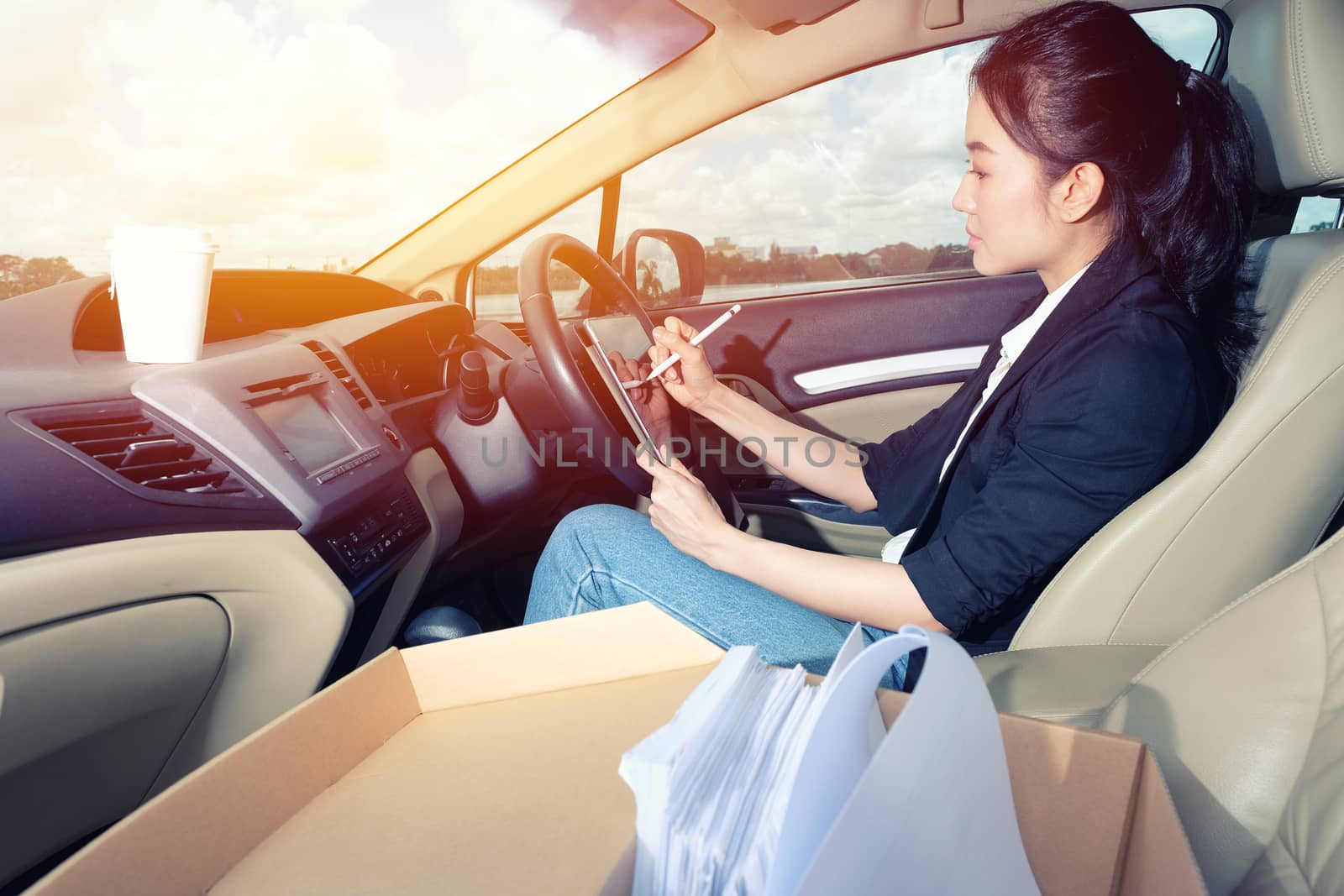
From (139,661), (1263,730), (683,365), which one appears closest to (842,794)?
(1263,730)

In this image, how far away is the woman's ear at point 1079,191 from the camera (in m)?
1.02

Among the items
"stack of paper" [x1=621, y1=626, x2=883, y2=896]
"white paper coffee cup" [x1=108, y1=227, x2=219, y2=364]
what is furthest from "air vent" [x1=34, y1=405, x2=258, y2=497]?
"stack of paper" [x1=621, y1=626, x2=883, y2=896]

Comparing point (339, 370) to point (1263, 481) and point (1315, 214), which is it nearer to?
point (1263, 481)

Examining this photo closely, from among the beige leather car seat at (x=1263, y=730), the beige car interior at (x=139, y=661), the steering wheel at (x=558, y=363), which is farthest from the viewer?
the steering wheel at (x=558, y=363)

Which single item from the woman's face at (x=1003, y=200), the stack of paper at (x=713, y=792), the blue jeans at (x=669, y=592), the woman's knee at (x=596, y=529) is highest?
the woman's face at (x=1003, y=200)

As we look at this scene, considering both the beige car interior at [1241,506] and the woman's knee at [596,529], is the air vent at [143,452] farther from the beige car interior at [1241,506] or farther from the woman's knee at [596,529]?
the beige car interior at [1241,506]

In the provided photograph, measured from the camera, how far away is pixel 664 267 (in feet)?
7.17

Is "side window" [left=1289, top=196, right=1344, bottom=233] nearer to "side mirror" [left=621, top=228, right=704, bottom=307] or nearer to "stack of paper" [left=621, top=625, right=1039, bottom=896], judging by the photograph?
"stack of paper" [left=621, top=625, right=1039, bottom=896]

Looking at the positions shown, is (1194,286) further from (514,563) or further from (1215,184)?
(514,563)

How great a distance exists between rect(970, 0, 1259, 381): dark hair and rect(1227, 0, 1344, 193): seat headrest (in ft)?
0.11

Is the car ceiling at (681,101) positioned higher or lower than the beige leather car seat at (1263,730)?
higher

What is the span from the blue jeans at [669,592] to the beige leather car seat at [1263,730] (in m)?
0.39

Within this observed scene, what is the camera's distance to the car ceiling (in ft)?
5.75

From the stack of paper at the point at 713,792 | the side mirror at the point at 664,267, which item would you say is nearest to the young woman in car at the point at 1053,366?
the stack of paper at the point at 713,792
